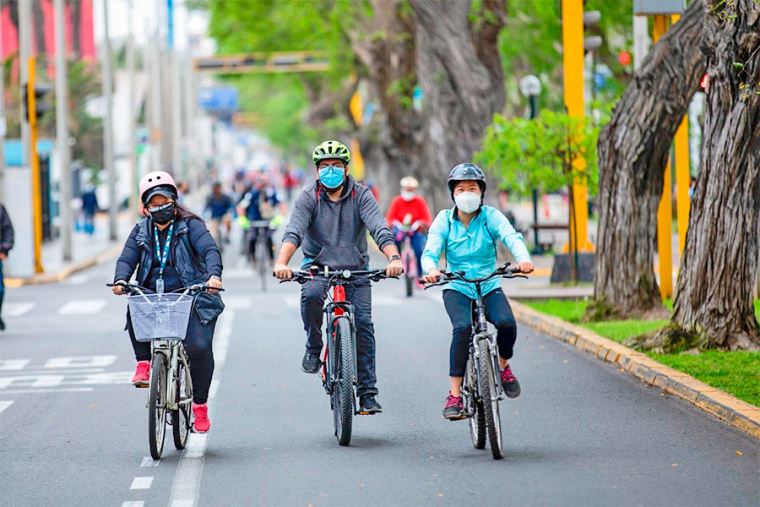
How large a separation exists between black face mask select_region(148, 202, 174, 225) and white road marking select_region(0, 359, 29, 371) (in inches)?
256

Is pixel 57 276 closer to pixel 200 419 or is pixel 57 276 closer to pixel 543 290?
pixel 543 290

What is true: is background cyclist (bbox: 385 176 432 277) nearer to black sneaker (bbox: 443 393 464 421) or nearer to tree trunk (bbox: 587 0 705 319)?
tree trunk (bbox: 587 0 705 319)

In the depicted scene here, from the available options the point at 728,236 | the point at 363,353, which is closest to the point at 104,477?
the point at 363,353

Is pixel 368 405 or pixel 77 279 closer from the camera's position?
pixel 368 405

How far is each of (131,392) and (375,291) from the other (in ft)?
42.4

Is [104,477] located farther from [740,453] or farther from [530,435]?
[740,453]

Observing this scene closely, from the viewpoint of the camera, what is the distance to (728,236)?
563 inches

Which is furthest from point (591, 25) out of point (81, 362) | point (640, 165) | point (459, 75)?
point (81, 362)

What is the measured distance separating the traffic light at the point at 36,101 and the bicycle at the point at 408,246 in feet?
33.0

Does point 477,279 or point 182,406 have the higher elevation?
point 477,279

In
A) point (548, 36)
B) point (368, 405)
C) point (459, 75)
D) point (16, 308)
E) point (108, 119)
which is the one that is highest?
point (548, 36)

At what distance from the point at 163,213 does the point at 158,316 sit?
708 mm

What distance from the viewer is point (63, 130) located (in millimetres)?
37031

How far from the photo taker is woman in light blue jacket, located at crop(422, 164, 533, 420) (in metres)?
10.1
